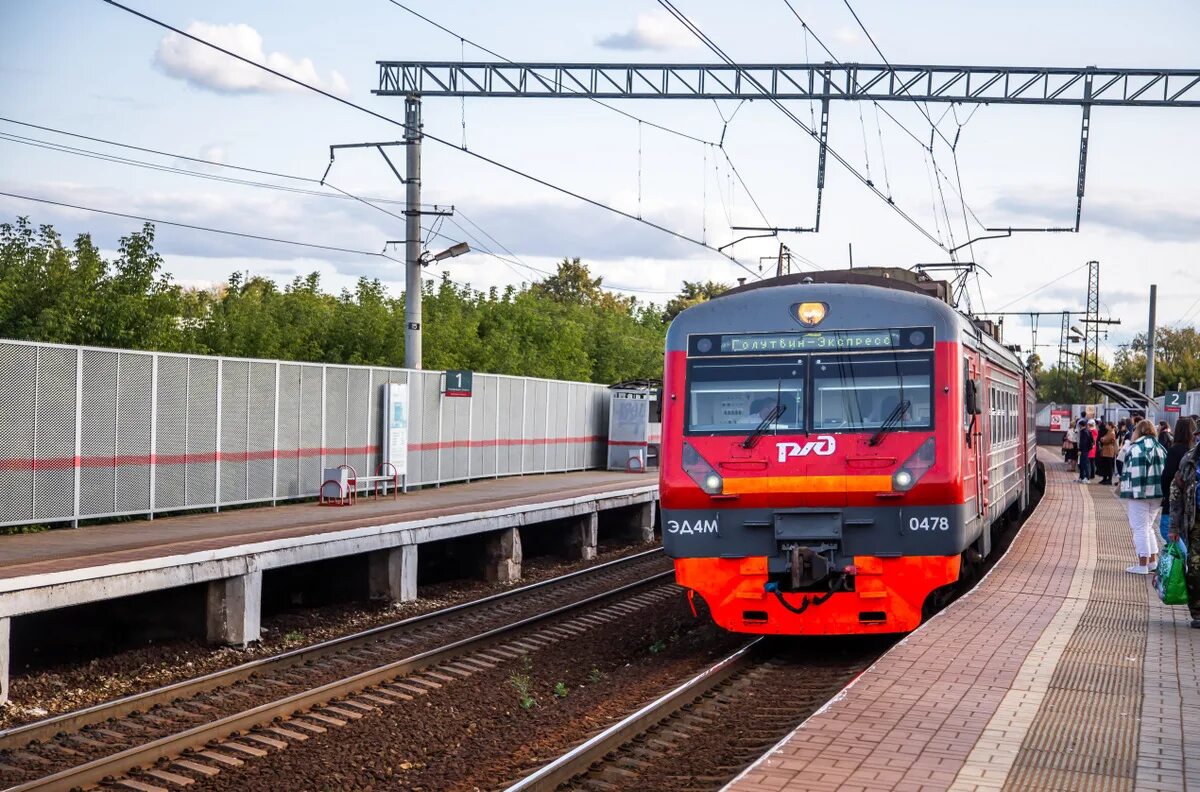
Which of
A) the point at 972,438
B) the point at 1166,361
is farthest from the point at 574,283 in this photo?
the point at 972,438

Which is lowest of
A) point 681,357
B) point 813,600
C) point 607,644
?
point 607,644

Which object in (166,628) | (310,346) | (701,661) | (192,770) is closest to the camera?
(192,770)

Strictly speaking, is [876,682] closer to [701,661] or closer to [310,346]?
[701,661]

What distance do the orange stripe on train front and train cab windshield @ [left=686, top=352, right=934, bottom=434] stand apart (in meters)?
0.41

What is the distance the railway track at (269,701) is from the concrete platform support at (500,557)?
2.43 meters

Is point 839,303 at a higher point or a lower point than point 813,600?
higher

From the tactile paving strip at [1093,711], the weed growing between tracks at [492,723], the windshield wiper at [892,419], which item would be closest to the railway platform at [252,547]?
the weed growing between tracks at [492,723]

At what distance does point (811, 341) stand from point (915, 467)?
1.35m

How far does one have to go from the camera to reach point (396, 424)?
923 inches

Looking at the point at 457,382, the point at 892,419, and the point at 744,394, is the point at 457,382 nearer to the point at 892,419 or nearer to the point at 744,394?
the point at 744,394

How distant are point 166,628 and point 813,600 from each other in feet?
20.3

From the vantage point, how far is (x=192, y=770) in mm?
8094

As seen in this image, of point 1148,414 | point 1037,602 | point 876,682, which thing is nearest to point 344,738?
point 876,682

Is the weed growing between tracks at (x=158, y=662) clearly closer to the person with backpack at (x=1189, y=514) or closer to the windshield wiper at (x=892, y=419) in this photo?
the windshield wiper at (x=892, y=419)
